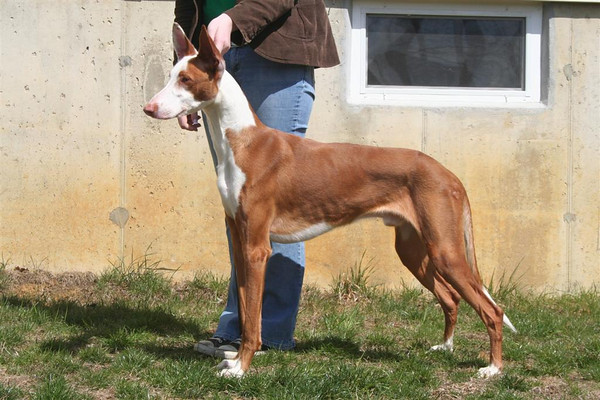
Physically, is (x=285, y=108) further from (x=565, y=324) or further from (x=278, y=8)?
(x=565, y=324)

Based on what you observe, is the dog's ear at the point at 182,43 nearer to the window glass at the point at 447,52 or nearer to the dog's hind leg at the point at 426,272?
the dog's hind leg at the point at 426,272

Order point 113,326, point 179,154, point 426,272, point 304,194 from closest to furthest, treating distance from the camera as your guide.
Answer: point 304,194 → point 426,272 → point 113,326 → point 179,154

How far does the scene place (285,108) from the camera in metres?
4.71

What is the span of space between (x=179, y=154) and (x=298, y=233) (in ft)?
7.73

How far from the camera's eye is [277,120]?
4.71 m

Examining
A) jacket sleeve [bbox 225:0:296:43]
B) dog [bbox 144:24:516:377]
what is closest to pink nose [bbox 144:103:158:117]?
dog [bbox 144:24:516:377]

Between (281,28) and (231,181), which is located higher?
(281,28)

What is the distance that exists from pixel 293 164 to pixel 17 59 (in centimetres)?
317

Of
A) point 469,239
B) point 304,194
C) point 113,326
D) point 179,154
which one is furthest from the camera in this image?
point 179,154

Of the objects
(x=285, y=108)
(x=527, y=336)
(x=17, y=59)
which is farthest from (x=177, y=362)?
(x=17, y=59)

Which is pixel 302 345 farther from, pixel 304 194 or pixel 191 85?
pixel 191 85

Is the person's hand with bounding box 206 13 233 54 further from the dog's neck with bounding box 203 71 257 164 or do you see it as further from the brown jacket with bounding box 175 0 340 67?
the dog's neck with bounding box 203 71 257 164

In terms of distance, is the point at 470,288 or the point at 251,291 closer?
the point at 251,291

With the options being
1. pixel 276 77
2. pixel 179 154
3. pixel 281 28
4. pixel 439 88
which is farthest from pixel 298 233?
pixel 439 88
